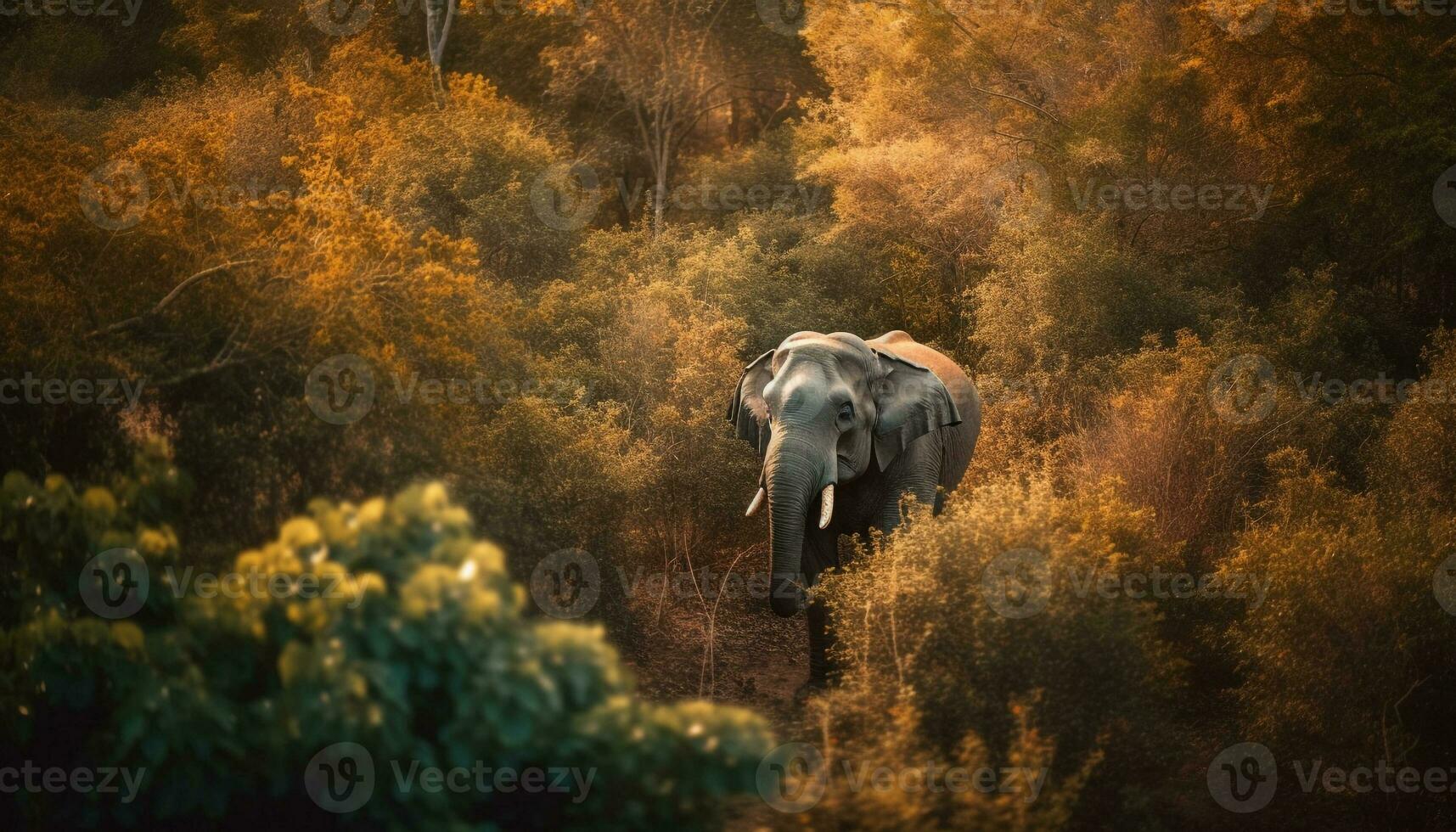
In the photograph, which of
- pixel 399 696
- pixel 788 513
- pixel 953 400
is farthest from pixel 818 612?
pixel 399 696

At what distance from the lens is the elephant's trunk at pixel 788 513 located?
10617 mm

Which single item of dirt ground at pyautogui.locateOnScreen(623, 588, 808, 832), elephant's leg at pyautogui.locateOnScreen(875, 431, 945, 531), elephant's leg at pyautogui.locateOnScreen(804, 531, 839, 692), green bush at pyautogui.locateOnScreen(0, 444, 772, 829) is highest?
green bush at pyautogui.locateOnScreen(0, 444, 772, 829)

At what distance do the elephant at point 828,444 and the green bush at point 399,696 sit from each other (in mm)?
4846

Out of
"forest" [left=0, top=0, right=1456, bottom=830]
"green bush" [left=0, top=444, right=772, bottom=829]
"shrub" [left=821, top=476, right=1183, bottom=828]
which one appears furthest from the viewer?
"shrub" [left=821, top=476, right=1183, bottom=828]

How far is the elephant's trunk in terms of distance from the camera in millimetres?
10617

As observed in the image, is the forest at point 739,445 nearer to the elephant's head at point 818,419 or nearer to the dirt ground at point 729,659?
the dirt ground at point 729,659

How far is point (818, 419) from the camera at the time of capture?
11.0 metres

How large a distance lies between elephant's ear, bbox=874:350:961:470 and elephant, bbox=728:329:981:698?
12 millimetres

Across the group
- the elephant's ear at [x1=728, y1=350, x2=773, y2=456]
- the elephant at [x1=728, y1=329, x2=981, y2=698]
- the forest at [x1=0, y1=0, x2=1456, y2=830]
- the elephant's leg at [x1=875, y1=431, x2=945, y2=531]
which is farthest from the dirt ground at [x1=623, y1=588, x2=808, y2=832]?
the elephant's ear at [x1=728, y1=350, x2=773, y2=456]

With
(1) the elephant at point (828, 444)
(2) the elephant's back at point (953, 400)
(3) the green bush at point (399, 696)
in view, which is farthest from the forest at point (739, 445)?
(2) the elephant's back at point (953, 400)

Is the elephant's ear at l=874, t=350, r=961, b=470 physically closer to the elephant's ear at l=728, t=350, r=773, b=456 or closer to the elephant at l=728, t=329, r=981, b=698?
the elephant at l=728, t=329, r=981, b=698

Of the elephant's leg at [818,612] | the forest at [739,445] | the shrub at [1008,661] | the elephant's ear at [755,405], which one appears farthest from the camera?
the elephant's ear at [755,405]

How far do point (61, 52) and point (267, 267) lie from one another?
22.0 meters

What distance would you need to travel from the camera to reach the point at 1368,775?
30.6 feet
